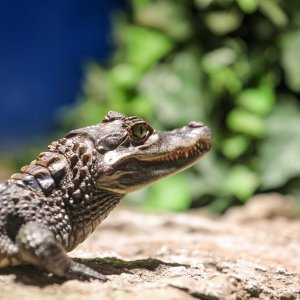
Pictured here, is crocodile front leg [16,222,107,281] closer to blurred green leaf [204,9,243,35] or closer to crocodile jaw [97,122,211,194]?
crocodile jaw [97,122,211,194]

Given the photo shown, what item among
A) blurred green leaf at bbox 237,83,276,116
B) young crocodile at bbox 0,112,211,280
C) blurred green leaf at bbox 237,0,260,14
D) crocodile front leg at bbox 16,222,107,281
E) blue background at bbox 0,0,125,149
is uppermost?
blue background at bbox 0,0,125,149

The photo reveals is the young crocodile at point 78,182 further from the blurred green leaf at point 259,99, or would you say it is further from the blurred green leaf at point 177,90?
the blurred green leaf at point 177,90

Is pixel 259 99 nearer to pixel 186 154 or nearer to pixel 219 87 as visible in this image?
pixel 219 87

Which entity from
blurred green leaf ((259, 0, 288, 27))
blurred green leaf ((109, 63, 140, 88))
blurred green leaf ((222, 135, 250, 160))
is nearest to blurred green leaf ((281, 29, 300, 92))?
blurred green leaf ((259, 0, 288, 27))

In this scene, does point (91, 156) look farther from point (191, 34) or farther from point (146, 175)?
point (191, 34)

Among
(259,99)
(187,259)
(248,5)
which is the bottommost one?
(187,259)

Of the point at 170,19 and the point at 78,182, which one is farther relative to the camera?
the point at 170,19

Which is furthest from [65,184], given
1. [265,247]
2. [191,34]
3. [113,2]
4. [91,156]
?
[113,2]

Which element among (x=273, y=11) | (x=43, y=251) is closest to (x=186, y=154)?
(x=43, y=251)

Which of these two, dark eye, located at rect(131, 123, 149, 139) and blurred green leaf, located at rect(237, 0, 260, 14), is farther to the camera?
blurred green leaf, located at rect(237, 0, 260, 14)
